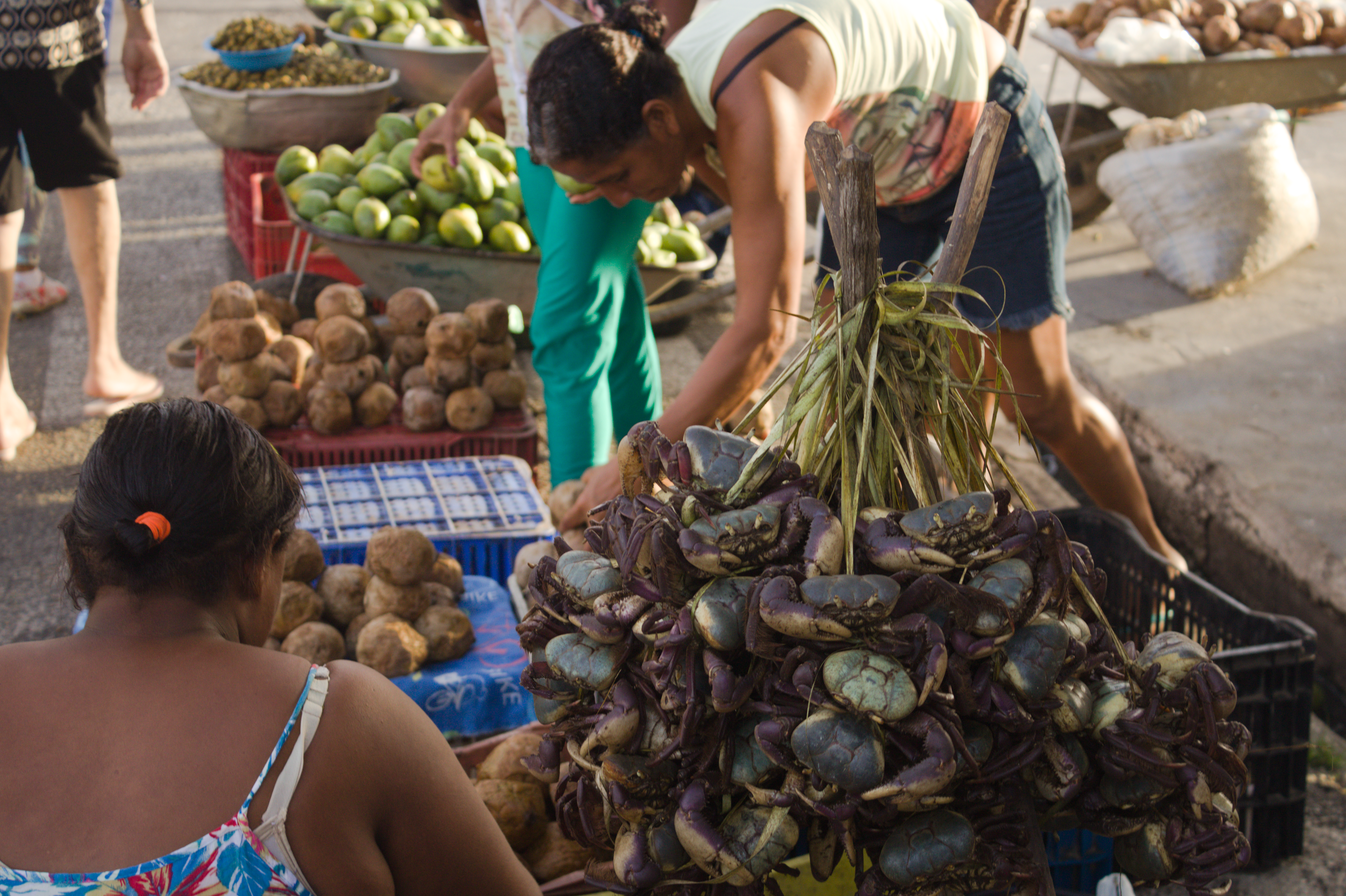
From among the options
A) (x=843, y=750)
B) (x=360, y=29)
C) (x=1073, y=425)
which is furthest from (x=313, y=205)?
(x=843, y=750)

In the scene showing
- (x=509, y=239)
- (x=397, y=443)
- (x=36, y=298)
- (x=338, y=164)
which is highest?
(x=338, y=164)

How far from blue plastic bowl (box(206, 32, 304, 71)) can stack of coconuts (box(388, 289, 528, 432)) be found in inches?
96.9

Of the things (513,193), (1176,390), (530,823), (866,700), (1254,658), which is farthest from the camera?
(513,193)

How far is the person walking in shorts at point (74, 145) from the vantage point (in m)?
3.59

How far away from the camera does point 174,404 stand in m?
1.27

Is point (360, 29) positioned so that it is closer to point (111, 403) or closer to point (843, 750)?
point (111, 403)

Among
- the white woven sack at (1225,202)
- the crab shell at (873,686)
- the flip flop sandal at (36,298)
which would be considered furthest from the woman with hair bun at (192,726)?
the white woven sack at (1225,202)

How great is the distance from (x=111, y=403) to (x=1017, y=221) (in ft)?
11.1

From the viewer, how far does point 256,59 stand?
5.32 metres

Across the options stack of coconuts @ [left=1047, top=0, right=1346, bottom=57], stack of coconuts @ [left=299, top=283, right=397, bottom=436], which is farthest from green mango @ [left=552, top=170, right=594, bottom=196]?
stack of coconuts @ [left=1047, top=0, right=1346, bottom=57]

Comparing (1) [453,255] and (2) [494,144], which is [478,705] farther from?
(2) [494,144]

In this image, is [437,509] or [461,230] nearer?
[437,509]

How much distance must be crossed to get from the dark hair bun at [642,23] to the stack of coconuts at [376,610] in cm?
120

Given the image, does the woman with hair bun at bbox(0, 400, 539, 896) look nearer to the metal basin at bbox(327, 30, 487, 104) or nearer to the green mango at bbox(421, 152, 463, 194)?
the green mango at bbox(421, 152, 463, 194)
